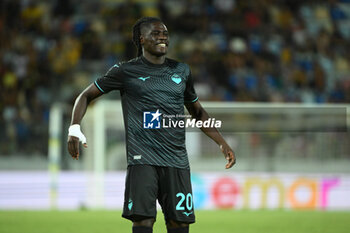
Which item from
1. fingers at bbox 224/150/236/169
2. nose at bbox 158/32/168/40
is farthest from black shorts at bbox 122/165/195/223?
nose at bbox 158/32/168/40

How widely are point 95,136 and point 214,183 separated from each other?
212 cm

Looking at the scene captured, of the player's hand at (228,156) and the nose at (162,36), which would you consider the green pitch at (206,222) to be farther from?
the nose at (162,36)

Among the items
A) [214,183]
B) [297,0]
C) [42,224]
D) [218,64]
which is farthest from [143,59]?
[297,0]

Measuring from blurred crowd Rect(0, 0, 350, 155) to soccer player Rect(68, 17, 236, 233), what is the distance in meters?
8.57

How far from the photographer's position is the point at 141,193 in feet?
14.0

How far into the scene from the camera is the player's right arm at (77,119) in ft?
13.7

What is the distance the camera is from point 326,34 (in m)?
15.8

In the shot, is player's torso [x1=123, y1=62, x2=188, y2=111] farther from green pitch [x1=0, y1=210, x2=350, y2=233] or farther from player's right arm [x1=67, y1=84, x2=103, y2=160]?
green pitch [x1=0, y1=210, x2=350, y2=233]

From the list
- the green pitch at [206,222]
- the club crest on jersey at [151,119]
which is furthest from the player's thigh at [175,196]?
the green pitch at [206,222]

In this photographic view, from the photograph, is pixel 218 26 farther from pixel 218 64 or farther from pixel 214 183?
pixel 214 183

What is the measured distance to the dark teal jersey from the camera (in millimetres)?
4363

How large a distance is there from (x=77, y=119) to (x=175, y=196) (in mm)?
828

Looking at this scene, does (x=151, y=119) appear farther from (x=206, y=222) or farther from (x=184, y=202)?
(x=206, y=222)

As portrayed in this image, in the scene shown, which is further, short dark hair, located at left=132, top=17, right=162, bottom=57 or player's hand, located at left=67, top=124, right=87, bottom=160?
short dark hair, located at left=132, top=17, right=162, bottom=57
